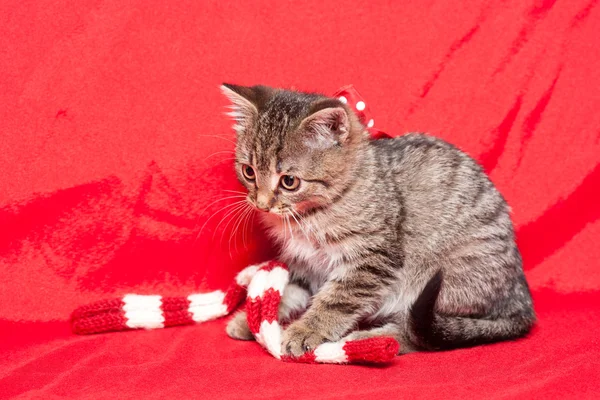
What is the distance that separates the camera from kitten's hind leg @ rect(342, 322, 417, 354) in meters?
1.73

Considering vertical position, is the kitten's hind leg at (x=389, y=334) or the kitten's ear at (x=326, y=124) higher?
the kitten's ear at (x=326, y=124)

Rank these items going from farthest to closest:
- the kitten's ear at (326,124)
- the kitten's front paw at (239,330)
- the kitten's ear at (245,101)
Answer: the kitten's front paw at (239,330) < the kitten's ear at (245,101) < the kitten's ear at (326,124)

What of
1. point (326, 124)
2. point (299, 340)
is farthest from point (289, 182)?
point (299, 340)

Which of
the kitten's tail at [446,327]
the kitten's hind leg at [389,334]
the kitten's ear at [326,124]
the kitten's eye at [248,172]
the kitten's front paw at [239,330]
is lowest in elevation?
the kitten's front paw at [239,330]

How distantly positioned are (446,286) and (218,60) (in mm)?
1065

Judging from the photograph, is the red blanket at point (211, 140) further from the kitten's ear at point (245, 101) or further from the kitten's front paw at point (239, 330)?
the kitten's ear at point (245, 101)

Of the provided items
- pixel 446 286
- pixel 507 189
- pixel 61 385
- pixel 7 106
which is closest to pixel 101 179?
pixel 7 106

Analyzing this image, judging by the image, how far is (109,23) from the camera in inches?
75.2

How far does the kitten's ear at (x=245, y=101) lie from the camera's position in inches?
67.3

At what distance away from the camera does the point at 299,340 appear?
1655mm

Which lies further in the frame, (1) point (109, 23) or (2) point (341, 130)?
(1) point (109, 23)

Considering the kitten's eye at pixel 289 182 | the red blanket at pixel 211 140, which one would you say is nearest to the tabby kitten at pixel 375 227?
the kitten's eye at pixel 289 182

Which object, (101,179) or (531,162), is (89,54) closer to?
(101,179)

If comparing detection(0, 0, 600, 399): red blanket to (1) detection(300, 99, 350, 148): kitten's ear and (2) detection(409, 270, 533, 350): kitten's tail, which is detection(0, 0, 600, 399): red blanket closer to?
(2) detection(409, 270, 533, 350): kitten's tail
